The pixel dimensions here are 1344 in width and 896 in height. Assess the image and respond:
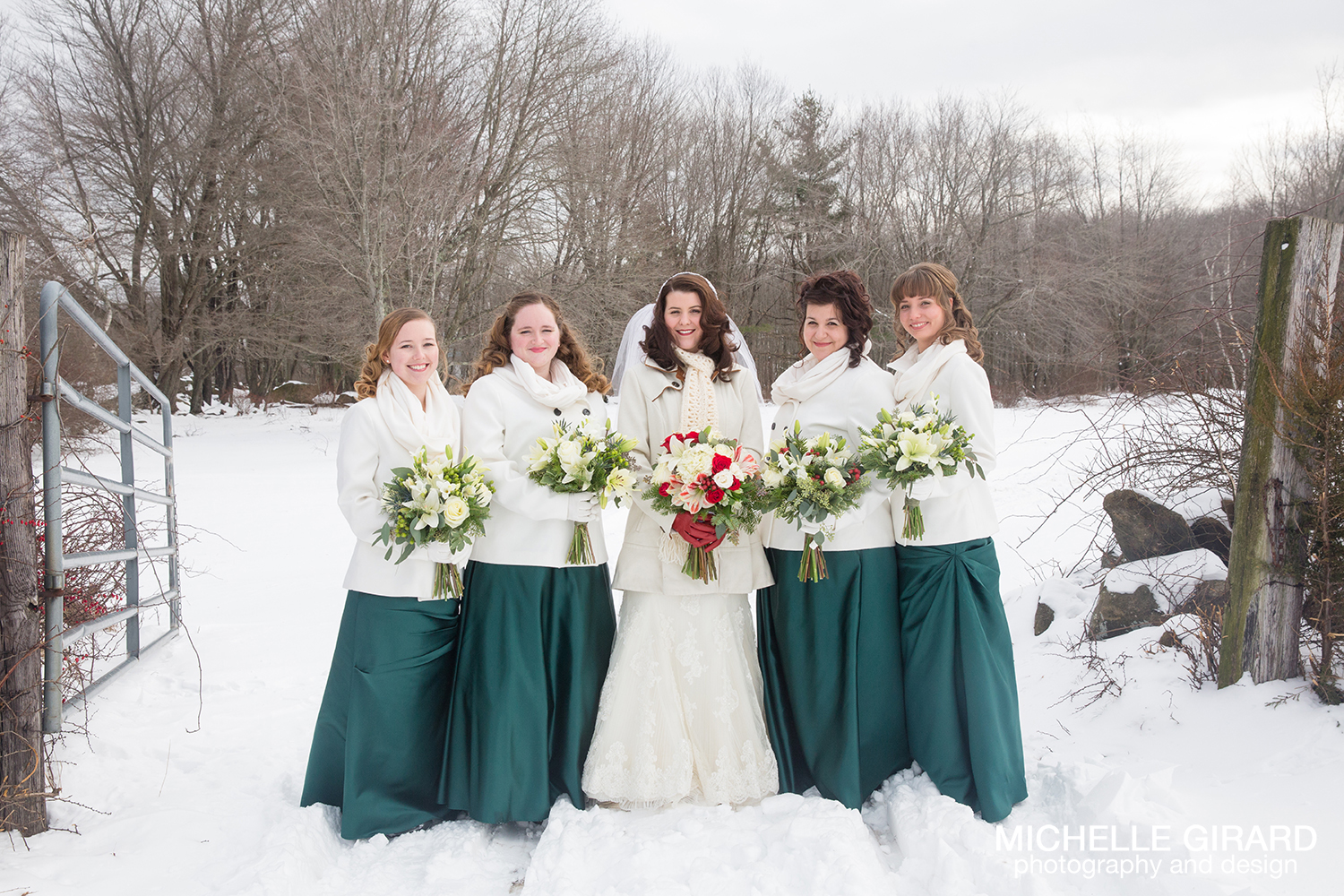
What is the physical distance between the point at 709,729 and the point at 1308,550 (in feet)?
9.46

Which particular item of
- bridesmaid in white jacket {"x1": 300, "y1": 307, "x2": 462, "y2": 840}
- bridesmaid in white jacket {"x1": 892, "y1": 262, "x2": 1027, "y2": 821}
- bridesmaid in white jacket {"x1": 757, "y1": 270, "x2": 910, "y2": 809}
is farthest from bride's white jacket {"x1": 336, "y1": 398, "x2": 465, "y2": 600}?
bridesmaid in white jacket {"x1": 892, "y1": 262, "x2": 1027, "y2": 821}

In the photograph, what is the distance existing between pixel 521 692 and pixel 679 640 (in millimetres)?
706

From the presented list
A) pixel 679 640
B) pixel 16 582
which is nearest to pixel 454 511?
pixel 679 640

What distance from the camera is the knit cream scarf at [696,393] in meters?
3.60

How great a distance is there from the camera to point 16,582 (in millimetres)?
2996

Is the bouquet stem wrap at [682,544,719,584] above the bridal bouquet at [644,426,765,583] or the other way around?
the other way around

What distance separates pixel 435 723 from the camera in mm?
3406

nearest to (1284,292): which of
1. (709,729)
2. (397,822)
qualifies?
(709,729)

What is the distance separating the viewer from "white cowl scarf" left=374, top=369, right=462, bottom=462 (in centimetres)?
327

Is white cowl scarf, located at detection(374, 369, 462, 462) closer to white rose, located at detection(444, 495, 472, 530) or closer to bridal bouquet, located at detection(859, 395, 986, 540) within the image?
white rose, located at detection(444, 495, 472, 530)

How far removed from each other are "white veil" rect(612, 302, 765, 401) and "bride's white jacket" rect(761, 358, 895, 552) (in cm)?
26

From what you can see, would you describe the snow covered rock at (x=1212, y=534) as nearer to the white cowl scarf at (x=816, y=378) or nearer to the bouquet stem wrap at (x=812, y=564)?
the white cowl scarf at (x=816, y=378)

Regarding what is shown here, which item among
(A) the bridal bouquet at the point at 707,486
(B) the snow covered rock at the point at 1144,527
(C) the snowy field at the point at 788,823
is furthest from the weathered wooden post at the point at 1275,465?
(A) the bridal bouquet at the point at 707,486

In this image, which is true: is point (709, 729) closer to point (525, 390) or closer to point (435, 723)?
point (435, 723)
